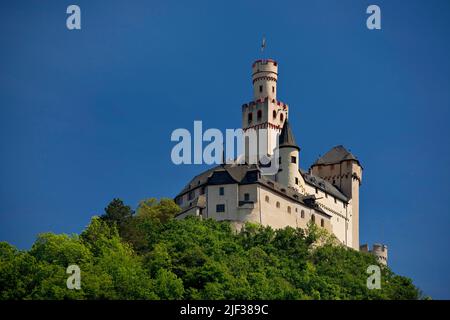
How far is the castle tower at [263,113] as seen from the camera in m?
128

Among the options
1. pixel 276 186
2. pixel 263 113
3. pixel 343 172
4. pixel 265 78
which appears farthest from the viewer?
pixel 343 172

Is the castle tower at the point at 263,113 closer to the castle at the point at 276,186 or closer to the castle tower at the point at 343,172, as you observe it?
the castle at the point at 276,186

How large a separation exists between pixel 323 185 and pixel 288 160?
31.1 feet

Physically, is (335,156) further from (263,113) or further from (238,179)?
(238,179)

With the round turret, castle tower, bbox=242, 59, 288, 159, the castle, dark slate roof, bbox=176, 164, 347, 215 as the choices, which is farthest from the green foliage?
the round turret

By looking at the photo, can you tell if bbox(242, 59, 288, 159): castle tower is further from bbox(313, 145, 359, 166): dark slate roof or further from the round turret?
bbox(313, 145, 359, 166): dark slate roof

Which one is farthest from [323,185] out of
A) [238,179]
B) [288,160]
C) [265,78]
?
[238,179]

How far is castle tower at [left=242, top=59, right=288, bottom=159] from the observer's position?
12812 cm

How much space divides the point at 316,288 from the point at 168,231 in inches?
580

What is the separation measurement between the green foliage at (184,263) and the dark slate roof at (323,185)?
28.3ft

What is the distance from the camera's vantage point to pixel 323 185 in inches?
5241
